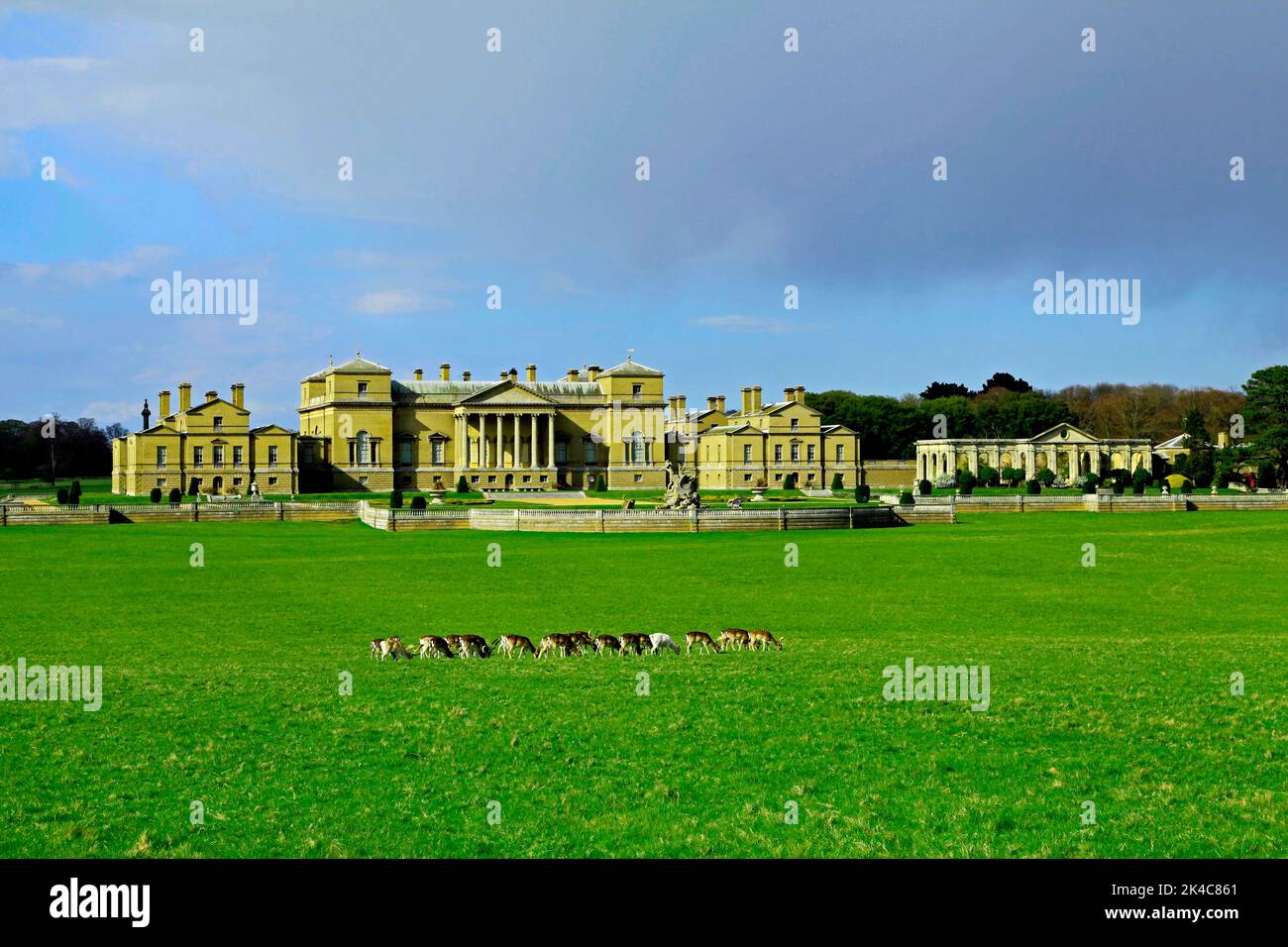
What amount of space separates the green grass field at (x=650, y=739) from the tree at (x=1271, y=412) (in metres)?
65.7

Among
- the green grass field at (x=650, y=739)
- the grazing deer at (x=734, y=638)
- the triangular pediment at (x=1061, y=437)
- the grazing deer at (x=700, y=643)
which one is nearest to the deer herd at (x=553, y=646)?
the grazing deer at (x=700, y=643)

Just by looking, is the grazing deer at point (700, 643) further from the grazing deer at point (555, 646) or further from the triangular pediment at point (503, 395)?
the triangular pediment at point (503, 395)

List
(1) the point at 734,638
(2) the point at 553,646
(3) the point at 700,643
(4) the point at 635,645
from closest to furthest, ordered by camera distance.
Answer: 1. (2) the point at 553,646
2. (4) the point at 635,645
3. (3) the point at 700,643
4. (1) the point at 734,638

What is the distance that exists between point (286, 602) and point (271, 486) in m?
66.0

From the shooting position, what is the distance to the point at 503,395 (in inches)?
3775

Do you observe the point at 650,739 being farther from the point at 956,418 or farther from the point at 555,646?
the point at 956,418

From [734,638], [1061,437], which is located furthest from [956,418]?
[734,638]

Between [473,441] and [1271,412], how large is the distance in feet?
204

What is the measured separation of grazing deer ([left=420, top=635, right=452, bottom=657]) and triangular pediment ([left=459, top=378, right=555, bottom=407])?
78.8m

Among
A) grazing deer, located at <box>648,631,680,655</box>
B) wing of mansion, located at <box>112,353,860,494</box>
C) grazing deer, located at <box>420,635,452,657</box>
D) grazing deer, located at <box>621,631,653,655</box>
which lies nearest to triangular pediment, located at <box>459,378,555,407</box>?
wing of mansion, located at <box>112,353,860,494</box>

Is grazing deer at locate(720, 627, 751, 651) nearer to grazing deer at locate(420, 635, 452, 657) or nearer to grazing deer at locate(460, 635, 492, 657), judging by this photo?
grazing deer at locate(460, 635, 492, 657)

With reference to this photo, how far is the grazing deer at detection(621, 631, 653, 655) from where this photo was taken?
17625 mm
